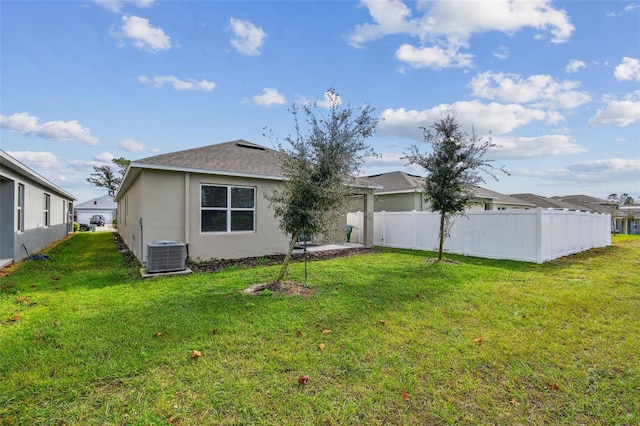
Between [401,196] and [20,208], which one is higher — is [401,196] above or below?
above

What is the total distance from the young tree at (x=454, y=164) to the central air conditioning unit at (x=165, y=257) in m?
7.60

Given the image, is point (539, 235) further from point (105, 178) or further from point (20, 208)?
point (105, 178)

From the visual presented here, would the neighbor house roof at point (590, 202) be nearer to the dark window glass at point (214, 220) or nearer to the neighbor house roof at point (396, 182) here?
the neighbor house roof at point (396, 182)

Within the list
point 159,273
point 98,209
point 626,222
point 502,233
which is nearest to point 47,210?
point 159,273

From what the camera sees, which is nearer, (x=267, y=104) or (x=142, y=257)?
(x=142, y=257)

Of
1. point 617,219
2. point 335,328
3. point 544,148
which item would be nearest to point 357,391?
point 335,328

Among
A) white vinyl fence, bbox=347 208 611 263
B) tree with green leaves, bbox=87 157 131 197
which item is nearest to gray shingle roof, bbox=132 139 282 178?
white vinyl fence, bbox=347 208 611 263

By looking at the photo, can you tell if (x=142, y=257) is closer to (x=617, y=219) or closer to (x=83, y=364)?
(x=83, y=364)

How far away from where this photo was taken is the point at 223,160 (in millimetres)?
10445

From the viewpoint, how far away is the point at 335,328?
170 inches

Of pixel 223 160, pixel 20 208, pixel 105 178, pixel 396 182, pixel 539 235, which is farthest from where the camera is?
pixel 105 178

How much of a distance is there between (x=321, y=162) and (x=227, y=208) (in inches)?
202

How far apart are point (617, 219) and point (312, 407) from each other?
1953 inches

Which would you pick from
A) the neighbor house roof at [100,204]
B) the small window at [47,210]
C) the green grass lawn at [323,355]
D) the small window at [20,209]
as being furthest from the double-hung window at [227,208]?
the neighbor house roof at [100,204]
